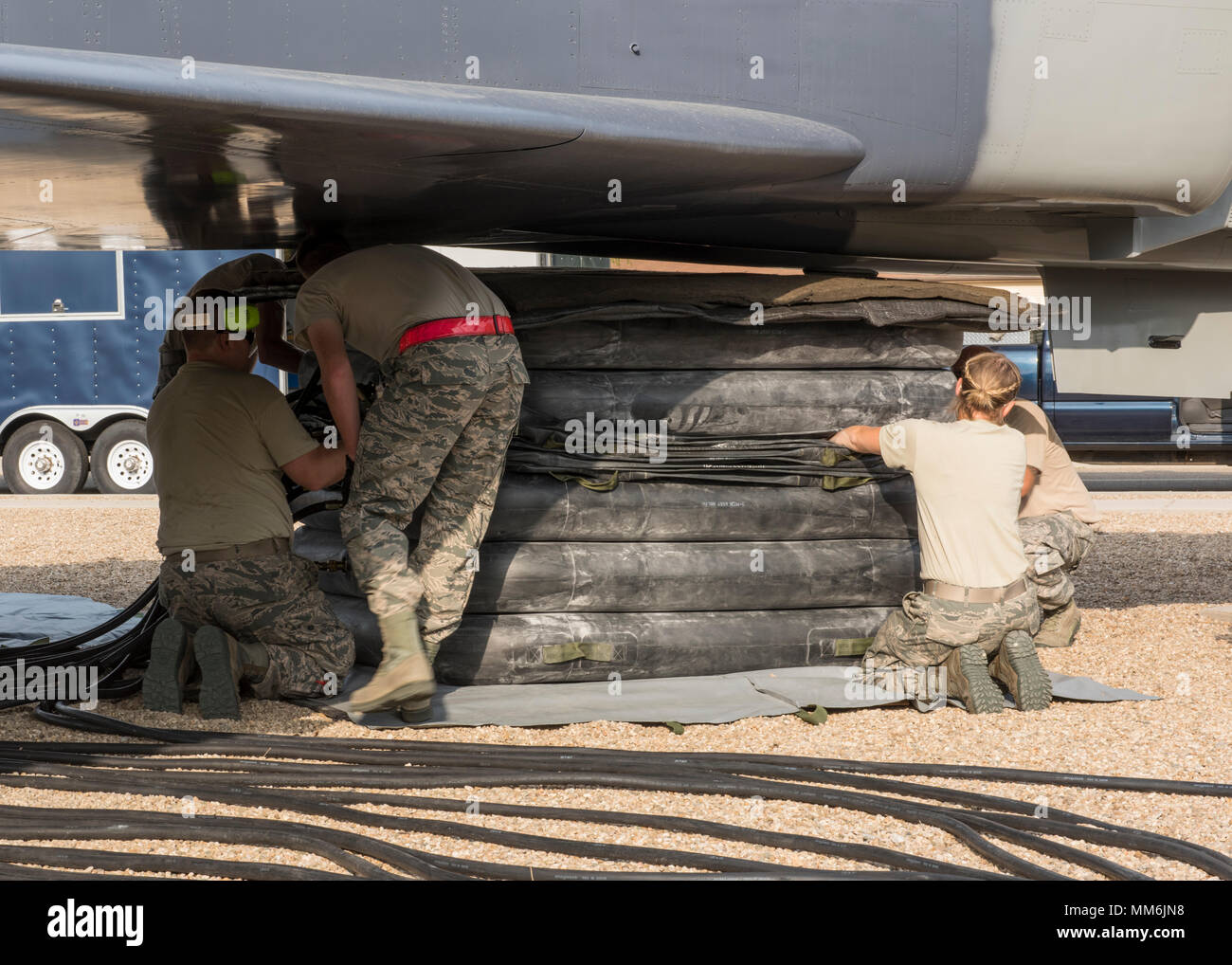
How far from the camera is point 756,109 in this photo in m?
4.71

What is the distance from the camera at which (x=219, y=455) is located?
4.63 meters

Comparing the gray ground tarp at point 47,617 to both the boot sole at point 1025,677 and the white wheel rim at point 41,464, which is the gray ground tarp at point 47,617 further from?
the white wheel rim at point 41,464

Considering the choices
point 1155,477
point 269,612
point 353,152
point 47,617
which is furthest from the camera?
point 1155,477

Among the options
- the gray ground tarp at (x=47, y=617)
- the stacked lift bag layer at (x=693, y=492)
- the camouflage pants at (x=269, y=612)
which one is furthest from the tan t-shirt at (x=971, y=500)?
the gray ground tarp at (x=47, y=617)

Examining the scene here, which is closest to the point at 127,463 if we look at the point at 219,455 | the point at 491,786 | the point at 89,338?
the point at 89,338

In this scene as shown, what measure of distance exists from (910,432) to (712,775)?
1.81 metres

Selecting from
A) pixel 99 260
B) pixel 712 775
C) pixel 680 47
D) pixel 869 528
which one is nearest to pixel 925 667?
pixel 869 528

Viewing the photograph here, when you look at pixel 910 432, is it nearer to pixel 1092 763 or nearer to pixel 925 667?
pixel 925 667

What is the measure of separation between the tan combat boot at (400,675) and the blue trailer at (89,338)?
9181mm

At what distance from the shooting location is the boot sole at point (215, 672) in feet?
A: 14.3

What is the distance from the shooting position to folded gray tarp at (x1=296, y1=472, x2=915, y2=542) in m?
4.94

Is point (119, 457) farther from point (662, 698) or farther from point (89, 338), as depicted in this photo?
point (662, 698)

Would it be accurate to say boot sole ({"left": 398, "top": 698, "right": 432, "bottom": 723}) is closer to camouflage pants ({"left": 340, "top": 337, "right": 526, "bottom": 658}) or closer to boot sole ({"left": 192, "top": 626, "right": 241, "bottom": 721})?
camouflage pants ({"left": 340, "top": 337, "right": 526, "bottom": 658})

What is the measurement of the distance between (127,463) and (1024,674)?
11249 mm
